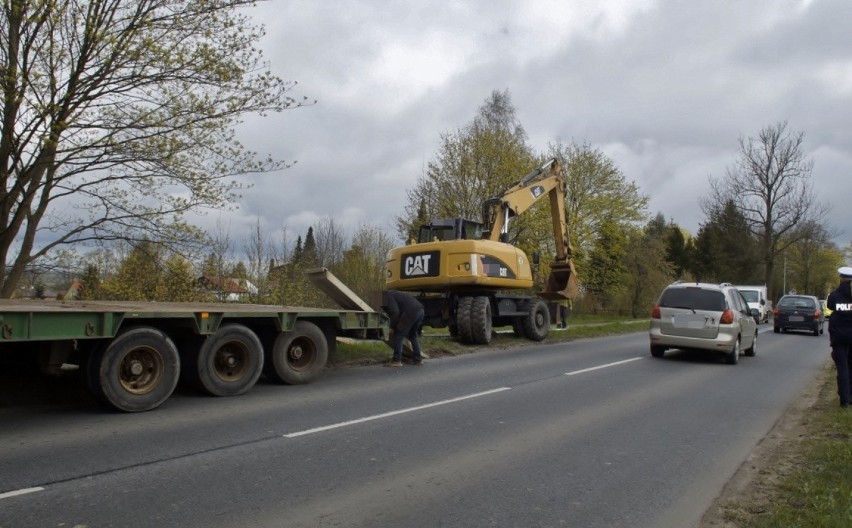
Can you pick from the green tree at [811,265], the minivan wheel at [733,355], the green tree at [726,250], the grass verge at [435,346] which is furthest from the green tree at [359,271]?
the green tree at [811,265]

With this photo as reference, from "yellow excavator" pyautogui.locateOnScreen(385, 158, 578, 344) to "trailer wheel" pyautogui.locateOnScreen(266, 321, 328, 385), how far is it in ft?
20.2

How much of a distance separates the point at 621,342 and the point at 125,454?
639 inches

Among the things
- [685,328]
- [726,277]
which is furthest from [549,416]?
[726,277]

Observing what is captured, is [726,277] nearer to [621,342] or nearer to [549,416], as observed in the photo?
[621,342]

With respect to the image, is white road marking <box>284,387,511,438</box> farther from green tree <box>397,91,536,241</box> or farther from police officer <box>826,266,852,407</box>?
green tree <box>397,91,536,241</box>

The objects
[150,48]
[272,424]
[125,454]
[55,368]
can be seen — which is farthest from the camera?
[150,48]

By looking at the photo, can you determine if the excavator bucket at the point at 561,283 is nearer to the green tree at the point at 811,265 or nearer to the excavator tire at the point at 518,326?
the excavator tire at the point at 518,326

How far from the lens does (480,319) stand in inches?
625

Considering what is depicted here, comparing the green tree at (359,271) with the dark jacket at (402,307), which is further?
the green tree at (359,271)

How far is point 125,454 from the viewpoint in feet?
18.8

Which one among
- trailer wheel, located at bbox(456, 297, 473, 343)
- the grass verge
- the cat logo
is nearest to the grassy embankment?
the grass verge

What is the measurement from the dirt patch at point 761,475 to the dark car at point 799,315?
20853 mm

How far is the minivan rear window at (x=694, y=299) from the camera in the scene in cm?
1373

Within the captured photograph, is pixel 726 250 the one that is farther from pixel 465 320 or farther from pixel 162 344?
pixel 162 344
